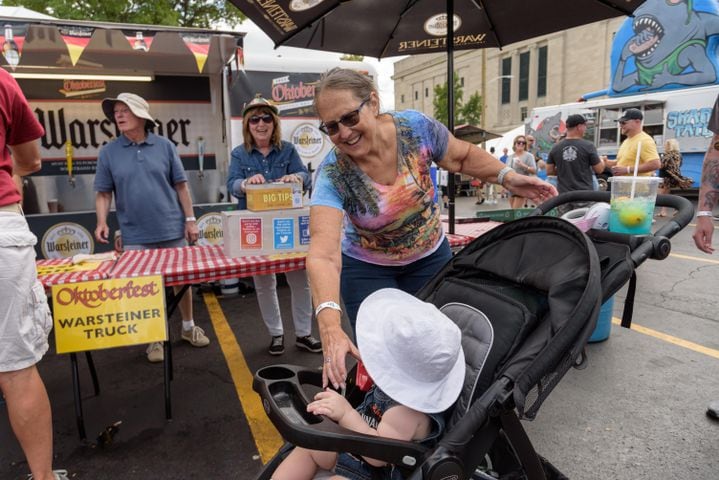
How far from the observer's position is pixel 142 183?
3.56 meters

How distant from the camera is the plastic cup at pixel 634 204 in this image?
68.6 inches

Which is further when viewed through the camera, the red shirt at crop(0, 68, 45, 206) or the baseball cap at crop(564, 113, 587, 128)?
the baseball cap at crop(564, 113, 587, 128)

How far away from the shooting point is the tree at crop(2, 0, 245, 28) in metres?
11.4

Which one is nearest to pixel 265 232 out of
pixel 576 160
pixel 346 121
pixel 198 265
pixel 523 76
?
pixel 198 265

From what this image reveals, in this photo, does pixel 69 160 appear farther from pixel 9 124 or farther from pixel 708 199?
pixel 708 199

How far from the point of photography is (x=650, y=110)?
44.7ft

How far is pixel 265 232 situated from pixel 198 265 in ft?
1.64

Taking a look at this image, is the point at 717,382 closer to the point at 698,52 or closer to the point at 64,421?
the point at 64,421

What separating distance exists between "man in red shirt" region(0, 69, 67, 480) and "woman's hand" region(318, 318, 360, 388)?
131 cm

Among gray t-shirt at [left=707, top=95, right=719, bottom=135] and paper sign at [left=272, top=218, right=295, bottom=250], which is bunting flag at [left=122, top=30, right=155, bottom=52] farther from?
gray t-shirt at [left=707, top=95, right=719, bottom=135]

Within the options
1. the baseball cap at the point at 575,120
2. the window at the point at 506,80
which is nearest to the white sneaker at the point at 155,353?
the baseball cap at the point at 575,120

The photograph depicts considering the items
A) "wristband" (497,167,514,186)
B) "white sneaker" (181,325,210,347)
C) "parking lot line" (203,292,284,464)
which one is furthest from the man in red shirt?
"wristband" (497,167,514,186)

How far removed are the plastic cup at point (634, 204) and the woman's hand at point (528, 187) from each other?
0.97 ft

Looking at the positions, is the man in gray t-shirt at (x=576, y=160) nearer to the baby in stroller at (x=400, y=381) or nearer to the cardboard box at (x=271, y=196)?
the cardboard box at (x=271, y=196)
